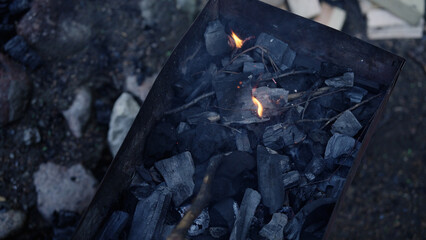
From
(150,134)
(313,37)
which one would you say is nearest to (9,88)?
(150,134)

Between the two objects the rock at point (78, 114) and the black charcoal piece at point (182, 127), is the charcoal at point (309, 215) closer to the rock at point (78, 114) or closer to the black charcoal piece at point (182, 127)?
the black charcoal piece at point (182, 127)

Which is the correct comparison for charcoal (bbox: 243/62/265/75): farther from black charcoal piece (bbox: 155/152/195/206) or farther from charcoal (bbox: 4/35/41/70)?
charcoal (bbox: 4/35/41/70)

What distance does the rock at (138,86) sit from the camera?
11.3 ft

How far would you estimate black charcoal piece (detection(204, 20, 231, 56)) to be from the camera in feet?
8.37

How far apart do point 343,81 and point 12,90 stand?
3.19 meters

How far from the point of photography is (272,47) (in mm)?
2525

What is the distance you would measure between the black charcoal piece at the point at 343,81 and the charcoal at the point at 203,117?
93cm

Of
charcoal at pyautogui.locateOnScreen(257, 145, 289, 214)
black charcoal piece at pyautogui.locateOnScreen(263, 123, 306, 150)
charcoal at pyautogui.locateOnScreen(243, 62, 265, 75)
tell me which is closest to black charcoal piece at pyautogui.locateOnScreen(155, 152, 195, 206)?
charcoal at pyautogui.locateOnScreen(257, 145, 289, 214)

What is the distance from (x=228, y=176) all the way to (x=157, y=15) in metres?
2.50

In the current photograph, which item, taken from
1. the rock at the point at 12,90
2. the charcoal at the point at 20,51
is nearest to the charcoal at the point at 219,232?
the rock at the point at 12,90

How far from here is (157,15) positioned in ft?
12.5

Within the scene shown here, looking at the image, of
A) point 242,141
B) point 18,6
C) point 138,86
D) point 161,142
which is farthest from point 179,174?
point 18,6

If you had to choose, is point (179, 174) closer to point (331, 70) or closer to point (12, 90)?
point (331, 70)

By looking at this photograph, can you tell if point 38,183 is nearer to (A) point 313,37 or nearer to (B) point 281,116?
(B) point 281,116
